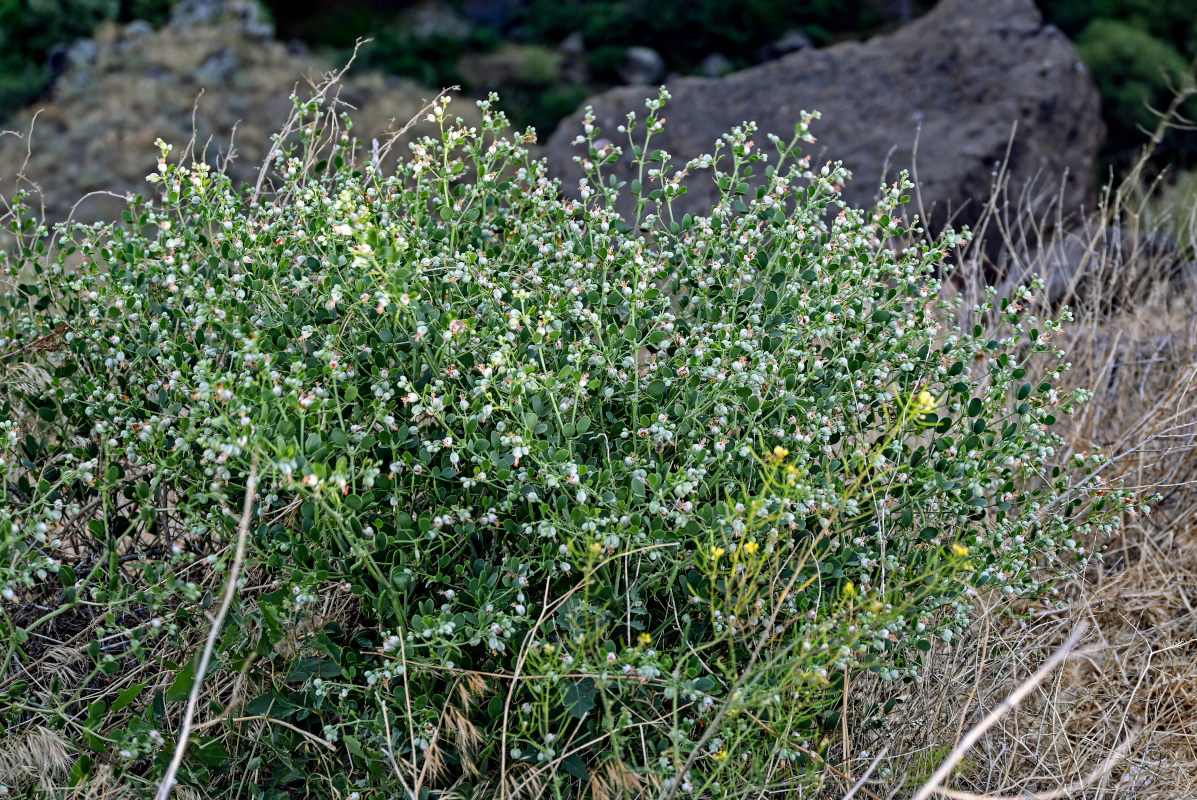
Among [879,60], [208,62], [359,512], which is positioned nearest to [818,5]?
[879,60]

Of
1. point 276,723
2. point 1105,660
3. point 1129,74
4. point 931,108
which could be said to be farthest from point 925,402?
point 1129,74

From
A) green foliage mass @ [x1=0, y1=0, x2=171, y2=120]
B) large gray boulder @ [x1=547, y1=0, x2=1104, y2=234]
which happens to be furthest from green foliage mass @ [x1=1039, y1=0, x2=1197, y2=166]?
green foliage mass @ [x1=0, y1=0, x2=171, y2=120]

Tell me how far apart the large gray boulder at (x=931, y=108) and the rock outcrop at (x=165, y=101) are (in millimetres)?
3583

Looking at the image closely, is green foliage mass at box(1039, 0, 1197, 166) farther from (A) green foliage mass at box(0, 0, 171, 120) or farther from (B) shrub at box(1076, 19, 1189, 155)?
(A) green foliage mass at box(0, 0, 171, 120)

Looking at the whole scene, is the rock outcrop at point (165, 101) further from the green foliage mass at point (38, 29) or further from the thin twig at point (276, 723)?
the thin twig at point (276, 723)

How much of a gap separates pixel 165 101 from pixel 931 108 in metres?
8.16

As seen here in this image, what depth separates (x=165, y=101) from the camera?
36.3 ft

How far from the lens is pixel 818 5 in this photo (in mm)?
11961

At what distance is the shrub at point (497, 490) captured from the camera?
192 cm

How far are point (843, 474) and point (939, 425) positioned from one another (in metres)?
0.29

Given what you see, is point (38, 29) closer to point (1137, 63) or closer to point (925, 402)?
point (1137, 63)

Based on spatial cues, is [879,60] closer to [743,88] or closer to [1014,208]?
[743,88]

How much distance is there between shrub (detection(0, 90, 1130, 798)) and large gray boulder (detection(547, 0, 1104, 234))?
3.54 metres

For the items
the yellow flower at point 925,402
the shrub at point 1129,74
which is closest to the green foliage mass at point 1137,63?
the shrub at point 1129,74
